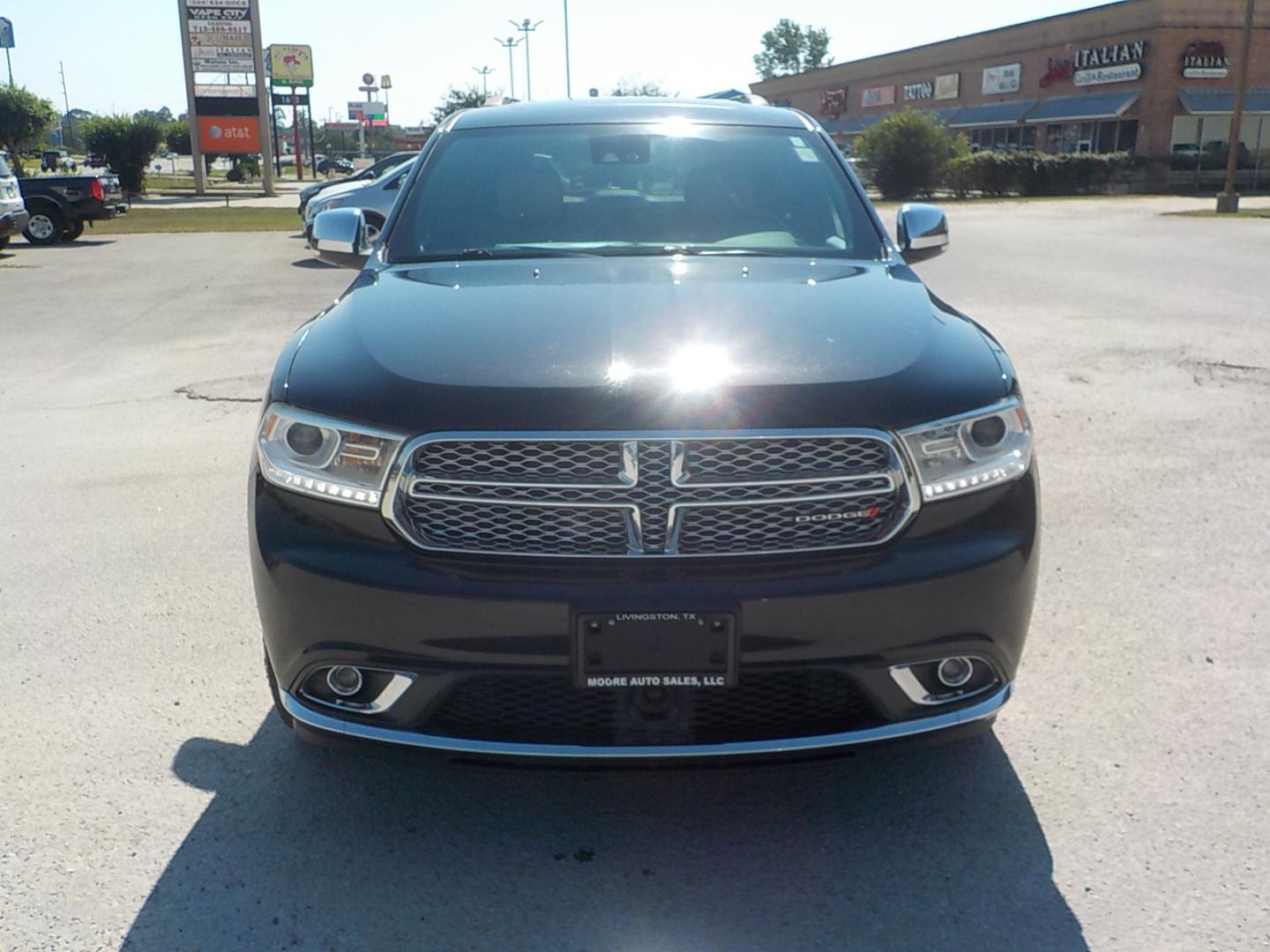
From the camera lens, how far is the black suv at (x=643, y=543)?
2.56 m

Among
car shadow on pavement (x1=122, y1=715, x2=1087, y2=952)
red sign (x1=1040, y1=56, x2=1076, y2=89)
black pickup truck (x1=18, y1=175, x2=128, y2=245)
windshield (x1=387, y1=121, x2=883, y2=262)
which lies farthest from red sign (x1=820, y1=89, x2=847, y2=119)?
car shadow on pavement (x1=122, y1=715, x2=1087, y2=952)

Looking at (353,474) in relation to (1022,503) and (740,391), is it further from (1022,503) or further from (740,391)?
(1022,503)

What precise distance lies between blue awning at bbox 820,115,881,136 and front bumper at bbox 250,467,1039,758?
6734 centimetres

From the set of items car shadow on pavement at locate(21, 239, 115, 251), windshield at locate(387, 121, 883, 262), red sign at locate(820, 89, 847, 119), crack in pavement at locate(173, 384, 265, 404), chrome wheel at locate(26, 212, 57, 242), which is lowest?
crack in pavement at locate(173, 384, 265, 404)

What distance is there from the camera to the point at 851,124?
70.3 m

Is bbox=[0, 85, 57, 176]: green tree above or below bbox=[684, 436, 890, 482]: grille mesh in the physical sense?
above

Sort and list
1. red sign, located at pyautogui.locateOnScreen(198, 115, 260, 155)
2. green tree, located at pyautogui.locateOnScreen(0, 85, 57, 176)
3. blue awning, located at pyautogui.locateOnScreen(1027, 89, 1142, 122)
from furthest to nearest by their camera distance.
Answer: green tree, located at pyautogui.locateOnScreen(0, 85, 57, 176) < blue awning, located at pyautogui.locateOnScreen(1027, 89, 1142, 122) < red sign, located at pyautogui.locateOnScreen(198, 115, 260, 155)

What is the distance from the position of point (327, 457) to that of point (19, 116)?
230ft

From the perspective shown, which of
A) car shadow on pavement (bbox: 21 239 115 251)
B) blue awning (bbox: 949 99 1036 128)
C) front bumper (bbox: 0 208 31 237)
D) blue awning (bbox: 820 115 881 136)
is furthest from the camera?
blue awning (bbox: 820 115 881 136)

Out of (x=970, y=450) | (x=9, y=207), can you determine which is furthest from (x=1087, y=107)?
(x=970, y=450)

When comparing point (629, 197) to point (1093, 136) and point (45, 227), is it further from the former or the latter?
point (1093, 136)

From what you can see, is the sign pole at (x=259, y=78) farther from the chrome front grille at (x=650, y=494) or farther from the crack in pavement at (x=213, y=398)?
the chrome front grille at (x=650, y=494)

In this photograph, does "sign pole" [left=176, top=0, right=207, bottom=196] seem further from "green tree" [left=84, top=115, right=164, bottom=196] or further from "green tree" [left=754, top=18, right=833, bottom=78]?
"green tree" [left=754, top=18, right=833, bottom=78]

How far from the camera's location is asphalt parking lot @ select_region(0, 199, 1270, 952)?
8.59ft
